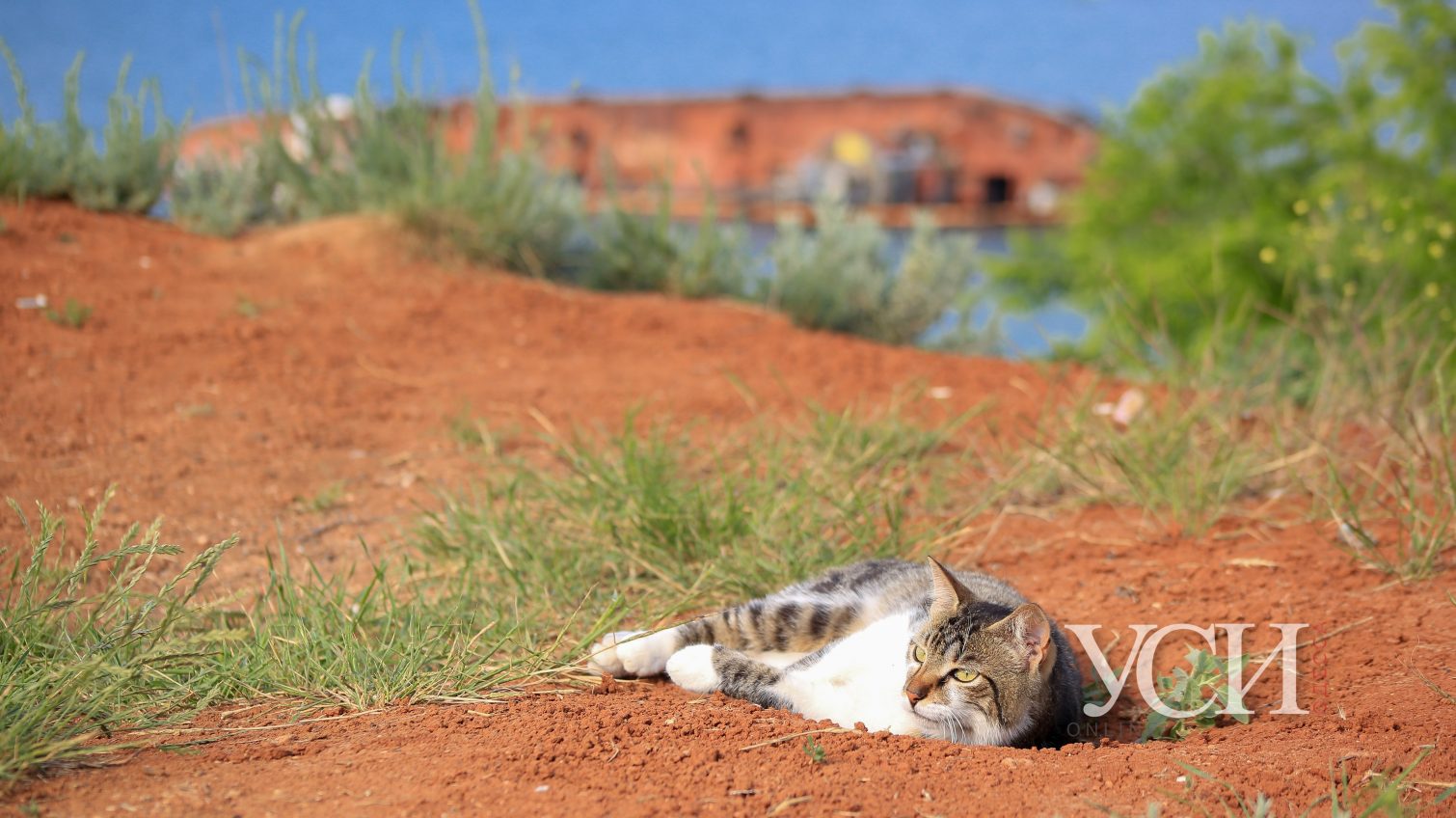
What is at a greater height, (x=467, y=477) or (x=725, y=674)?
(x=467, y=477)

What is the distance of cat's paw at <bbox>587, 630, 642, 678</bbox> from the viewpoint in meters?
3.09

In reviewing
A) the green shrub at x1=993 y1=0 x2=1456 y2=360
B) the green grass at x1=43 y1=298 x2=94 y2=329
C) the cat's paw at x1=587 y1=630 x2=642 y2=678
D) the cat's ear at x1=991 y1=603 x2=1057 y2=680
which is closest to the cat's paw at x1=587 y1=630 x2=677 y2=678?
the cat's paw at x1=587 y1=630 x2=642 y2=678

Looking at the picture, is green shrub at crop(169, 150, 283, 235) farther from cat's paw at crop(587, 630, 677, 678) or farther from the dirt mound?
cat's paw at crop(587, 630, 677, 678)

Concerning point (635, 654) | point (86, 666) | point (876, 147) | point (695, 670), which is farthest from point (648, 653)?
point (876, 147)

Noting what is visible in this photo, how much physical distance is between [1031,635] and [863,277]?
528 cm

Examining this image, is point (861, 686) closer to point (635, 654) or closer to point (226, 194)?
point (635, 654)

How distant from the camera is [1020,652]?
2791 mm

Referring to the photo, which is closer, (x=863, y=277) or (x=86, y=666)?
(x=86, y=666)

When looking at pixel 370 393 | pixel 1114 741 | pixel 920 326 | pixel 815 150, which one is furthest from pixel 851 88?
pixel 1114 741

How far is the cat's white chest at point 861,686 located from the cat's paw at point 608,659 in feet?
1.42

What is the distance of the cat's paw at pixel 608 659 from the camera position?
10.1 ft

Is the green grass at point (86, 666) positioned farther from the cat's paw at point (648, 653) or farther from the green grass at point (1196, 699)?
the green grass at point (1196, 699)

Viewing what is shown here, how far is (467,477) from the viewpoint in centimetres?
459

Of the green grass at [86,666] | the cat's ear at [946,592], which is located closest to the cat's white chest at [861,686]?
the cat's ear at [946,592]
